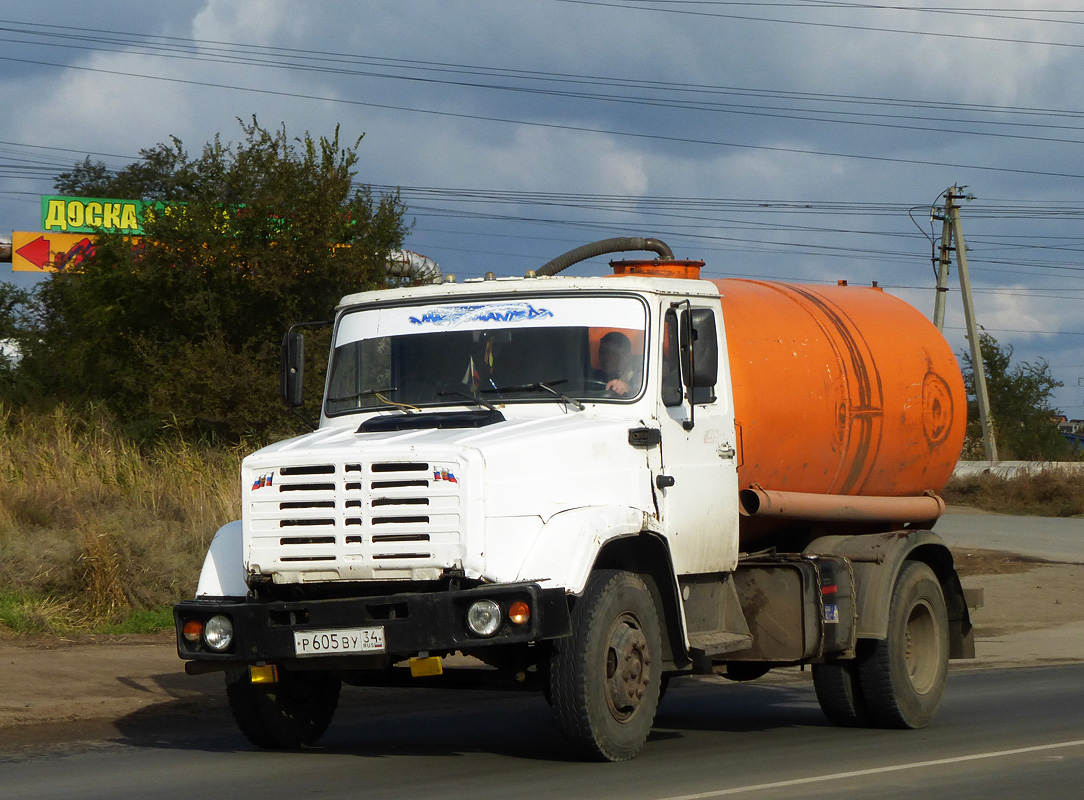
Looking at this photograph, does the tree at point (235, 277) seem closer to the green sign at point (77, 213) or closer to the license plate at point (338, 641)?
the license plate at point (338, 641)

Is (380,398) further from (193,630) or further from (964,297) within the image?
(964,297)

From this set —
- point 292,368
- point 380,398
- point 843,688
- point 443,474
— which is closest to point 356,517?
point 443,474

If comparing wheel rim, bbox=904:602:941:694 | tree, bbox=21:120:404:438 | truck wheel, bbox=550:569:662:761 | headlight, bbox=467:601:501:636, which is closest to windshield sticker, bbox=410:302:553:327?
truck wheel, bbox=550:569:662:761

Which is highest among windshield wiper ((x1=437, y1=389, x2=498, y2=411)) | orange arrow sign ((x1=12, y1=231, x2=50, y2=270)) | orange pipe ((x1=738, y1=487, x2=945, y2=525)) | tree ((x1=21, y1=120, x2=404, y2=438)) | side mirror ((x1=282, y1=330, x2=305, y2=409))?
orange arrow sign ((x1=12, y1=231, x2=50, y2=270))

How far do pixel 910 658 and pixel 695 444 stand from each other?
2.85 metres

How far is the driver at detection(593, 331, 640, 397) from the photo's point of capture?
8.39 meters

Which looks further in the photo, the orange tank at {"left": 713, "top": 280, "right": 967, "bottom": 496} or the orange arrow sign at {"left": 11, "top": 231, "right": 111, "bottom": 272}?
the orange arrow sign at {"left": 11, "top": 231, "right": 111, "bottom": 272}

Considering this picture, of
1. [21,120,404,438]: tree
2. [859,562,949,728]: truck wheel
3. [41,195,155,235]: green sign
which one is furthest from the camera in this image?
[41,195,155,235]: green sign

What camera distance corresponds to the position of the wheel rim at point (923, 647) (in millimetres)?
10312

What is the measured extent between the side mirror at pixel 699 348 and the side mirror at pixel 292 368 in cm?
242

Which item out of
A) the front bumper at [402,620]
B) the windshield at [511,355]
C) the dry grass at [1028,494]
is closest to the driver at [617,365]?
the windshield at [511,355]

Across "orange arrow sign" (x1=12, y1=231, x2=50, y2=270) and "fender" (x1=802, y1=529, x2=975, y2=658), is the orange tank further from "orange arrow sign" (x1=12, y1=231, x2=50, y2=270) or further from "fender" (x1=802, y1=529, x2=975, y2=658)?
"orange arrow sign" (x1=12, y1=231, x2=50, y2=270)

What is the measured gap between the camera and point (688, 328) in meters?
8.42

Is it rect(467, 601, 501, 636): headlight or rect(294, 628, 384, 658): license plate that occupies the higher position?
rect(467, 601, 501, 636): headlight
